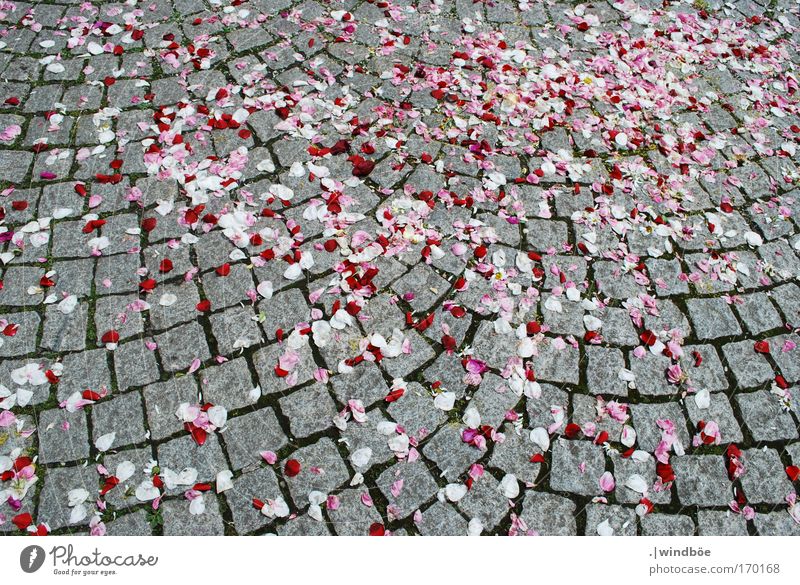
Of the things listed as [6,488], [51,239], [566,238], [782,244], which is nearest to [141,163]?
[51,239]

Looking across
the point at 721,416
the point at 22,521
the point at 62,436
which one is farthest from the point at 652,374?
the point at 22,521

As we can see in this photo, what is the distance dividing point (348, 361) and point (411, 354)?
0.33 metres

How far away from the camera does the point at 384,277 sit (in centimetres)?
327

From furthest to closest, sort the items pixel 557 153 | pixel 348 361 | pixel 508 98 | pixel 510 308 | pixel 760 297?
1. pixel 508 98
2. pixel 557 153
3. pixel 760 297
4. pixel 510 308
5. pixel 348 361

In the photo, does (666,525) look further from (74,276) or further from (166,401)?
(74,276)

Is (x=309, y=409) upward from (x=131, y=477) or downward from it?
upward

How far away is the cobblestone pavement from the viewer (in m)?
2.67

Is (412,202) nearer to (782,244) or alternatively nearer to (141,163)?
(141,163)

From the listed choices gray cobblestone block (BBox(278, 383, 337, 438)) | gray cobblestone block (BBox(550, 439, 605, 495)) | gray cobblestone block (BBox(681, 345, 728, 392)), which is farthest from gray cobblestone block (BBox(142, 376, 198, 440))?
gray cobblestone block (BBox(681, 345, 728, 392))

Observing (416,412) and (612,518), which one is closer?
(612,518)

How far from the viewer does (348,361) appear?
2943 millimetres

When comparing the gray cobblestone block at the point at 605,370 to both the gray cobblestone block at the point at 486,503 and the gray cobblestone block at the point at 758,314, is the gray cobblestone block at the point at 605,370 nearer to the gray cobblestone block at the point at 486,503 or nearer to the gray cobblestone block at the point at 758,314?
the gray cobblestone block at the point at 486,503

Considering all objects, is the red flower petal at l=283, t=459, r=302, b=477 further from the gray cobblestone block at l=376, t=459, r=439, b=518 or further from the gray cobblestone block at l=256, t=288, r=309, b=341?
the gray cobblestone block at l=256, t=288, r=309, b=341

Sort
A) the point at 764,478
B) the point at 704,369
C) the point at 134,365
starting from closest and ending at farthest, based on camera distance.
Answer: the point at 764,478 → the point at 134,365 → the point at 704,369
